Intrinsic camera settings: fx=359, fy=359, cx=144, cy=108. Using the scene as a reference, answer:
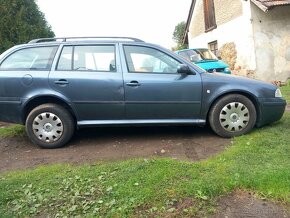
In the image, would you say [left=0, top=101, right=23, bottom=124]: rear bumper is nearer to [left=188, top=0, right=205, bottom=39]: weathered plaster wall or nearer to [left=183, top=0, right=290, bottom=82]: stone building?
[left=183, top=0, right=290, bottom=82]: stone building

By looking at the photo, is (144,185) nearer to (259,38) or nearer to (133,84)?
(133,84)

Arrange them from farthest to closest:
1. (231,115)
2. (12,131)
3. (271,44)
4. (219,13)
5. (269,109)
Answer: (219,13) < (271,44) < (12,131) < (269,109) < (231,115)

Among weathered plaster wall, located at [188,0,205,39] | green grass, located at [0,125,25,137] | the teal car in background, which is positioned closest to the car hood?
the teal car in background

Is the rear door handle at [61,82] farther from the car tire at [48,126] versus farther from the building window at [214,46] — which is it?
the building window at [214,46]

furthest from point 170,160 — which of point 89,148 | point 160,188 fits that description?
point 89,148

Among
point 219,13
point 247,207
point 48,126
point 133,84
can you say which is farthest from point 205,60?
point 247,207

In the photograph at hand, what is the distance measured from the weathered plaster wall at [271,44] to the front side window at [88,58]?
9.93 m

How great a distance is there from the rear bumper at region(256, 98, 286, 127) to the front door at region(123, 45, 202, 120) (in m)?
1.02

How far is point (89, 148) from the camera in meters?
5.54

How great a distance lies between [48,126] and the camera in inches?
219

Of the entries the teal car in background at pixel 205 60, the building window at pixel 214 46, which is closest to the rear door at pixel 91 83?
the teal car in background at pixel 205 60

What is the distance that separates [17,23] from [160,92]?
8982mm

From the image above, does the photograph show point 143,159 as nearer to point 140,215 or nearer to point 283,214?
point 140,215

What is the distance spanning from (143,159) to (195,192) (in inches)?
45.3
